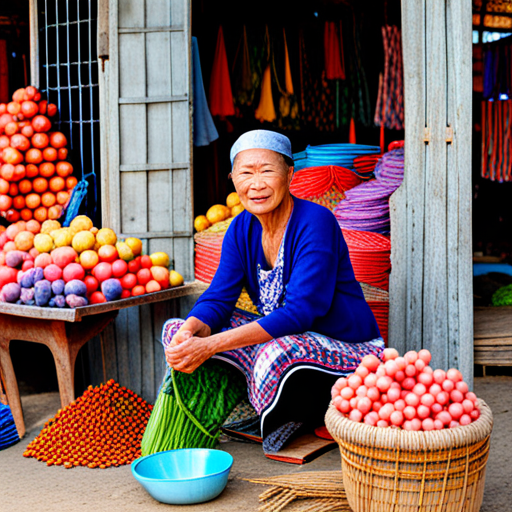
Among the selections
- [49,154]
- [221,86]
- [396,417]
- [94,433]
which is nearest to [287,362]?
[396,417]

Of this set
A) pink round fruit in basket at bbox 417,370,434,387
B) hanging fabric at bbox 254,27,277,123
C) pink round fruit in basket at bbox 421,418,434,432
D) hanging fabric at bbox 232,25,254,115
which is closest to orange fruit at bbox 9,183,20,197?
hanging fabric at bbox 232,25,254,115

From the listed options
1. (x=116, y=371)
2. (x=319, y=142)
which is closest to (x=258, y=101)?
(x=319, y=142)

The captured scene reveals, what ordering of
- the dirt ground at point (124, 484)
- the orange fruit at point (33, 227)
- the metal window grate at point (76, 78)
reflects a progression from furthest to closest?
the metal window grate at point (76, 78), the orange fruit at point (33, 227), the dirt ground at point (124, 484)

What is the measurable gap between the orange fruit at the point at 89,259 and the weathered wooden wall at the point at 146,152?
58 cm

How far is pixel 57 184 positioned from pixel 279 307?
2.08m

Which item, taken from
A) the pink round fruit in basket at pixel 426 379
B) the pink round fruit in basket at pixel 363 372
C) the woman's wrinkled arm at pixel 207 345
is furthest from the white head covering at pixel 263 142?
the pink round fruit in basket at pixel 426 379

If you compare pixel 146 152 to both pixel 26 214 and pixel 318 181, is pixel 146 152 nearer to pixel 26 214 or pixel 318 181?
pixel 26 214

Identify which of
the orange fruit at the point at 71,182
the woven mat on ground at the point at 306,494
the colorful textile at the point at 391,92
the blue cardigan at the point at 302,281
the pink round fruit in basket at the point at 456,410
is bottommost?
the woven mat on ground at the point at 306,494

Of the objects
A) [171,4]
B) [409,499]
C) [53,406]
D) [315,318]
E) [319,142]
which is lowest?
[53,406]

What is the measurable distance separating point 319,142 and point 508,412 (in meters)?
4.31

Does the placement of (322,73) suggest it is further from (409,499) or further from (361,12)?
(409,499)

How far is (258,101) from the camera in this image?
20.6 ft

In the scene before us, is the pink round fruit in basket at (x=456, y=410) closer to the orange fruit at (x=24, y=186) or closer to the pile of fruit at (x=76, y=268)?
the pile of fruit at (x=76, y=268)

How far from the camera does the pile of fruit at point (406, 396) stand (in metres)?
2.10
